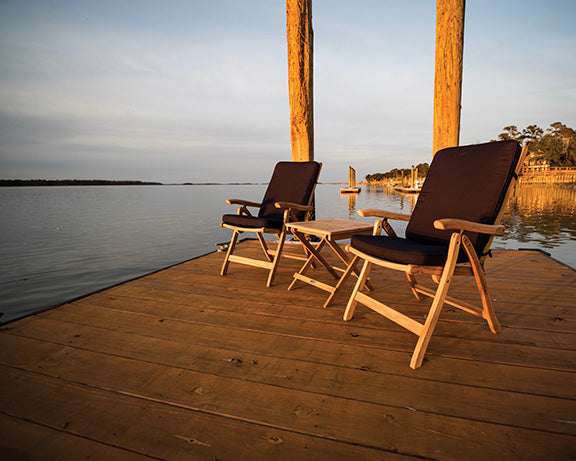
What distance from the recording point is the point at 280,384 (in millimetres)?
1263

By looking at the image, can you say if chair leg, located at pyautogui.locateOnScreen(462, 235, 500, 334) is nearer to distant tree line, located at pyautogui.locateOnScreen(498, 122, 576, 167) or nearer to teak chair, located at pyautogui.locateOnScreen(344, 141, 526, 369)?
teak chair, located at pyautogui.locateOnScreen(344, 141, 526, 369)

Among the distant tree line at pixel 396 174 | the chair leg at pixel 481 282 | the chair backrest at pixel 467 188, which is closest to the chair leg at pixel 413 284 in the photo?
the chair backrest at pixel 467 188

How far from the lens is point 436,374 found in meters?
1.33

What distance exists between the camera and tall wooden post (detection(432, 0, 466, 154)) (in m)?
3.62

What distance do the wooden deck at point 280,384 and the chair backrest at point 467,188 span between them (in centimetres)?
56

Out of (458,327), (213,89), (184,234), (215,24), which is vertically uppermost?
(215,24)

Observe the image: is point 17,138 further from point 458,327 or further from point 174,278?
point 458,327

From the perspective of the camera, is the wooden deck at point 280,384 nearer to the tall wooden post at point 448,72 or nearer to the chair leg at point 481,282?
the chair leg at point 481,282

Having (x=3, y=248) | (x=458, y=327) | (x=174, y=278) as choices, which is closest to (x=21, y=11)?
(x=3, y=248)

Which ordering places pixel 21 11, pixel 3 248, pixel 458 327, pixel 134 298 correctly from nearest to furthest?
1. pixel 458 327
2. pixel 134 298
3. pixel 3 248
4. pixel 21 11

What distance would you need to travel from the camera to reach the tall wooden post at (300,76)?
4.11m

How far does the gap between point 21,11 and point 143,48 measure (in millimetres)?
3472

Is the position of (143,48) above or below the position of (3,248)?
above

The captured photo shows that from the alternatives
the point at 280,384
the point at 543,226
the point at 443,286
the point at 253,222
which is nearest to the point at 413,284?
the point at 443,286
